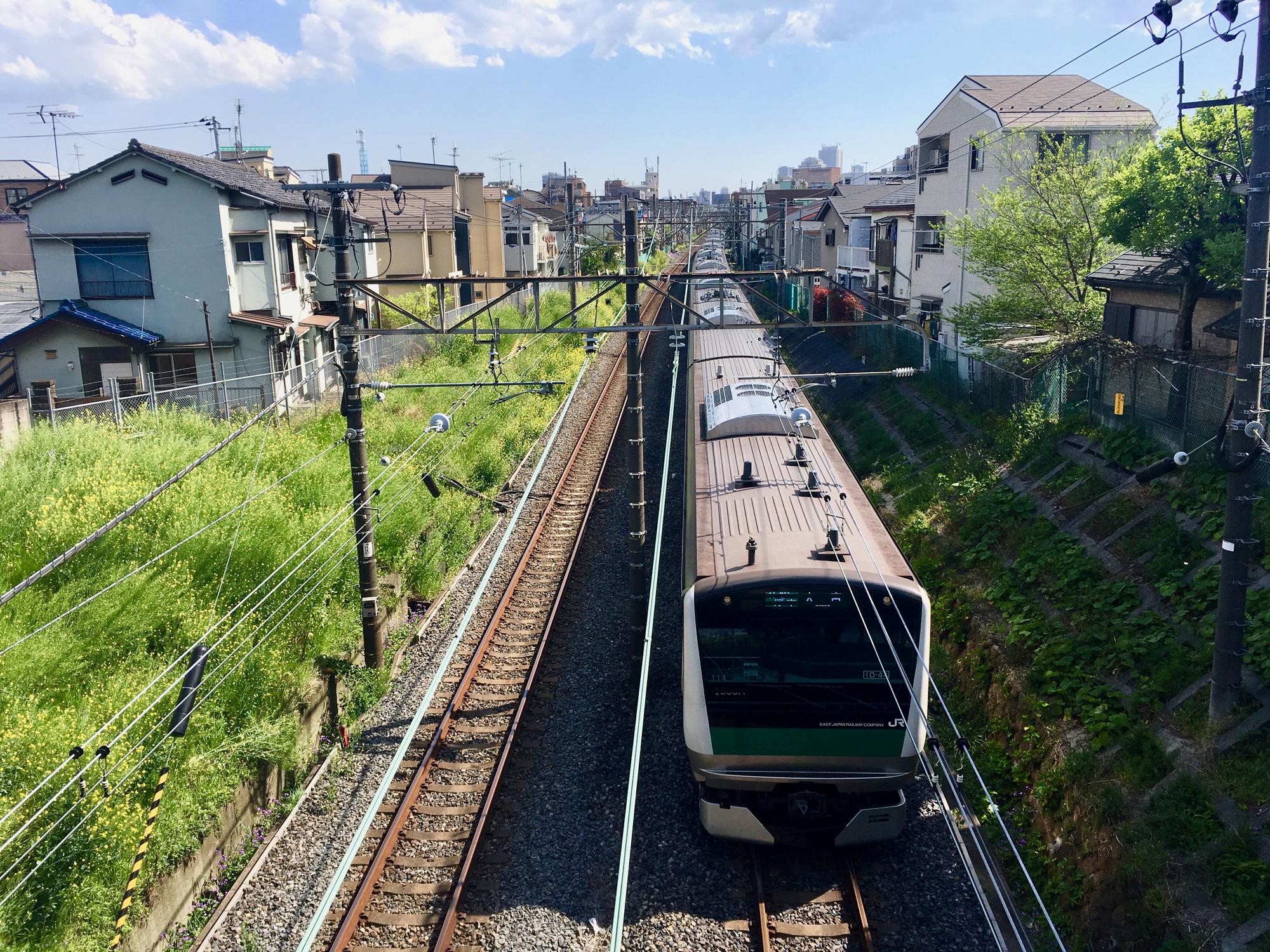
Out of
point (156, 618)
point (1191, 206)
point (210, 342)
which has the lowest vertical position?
point (156, 618)

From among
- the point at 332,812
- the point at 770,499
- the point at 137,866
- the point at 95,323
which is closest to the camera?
the point at 137,866

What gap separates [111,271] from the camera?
20.7 metres

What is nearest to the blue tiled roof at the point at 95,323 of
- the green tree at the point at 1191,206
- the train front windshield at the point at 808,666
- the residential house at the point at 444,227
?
the residential house at the point at 444,227

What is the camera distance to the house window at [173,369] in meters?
21.0

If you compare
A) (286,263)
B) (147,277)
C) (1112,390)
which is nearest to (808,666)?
(1112,390)

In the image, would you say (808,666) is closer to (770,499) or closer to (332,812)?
(770,499)

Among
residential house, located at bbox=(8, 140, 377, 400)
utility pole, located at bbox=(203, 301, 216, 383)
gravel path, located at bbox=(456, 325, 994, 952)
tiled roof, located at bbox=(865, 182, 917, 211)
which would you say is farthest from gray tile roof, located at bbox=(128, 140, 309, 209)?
tiled roof, located at bbox=(865, 182, 917, 211)

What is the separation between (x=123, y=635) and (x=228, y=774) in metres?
1.75

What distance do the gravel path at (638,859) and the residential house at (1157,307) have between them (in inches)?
314

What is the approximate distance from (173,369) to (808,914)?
62.0ft

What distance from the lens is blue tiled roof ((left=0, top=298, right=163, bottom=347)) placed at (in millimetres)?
19484

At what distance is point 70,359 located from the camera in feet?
65.6

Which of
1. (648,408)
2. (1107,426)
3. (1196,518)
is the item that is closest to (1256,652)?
(1196,518)

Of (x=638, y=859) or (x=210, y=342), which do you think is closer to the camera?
(x=638, y=859)
